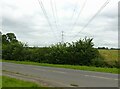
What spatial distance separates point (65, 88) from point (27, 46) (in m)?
54.6

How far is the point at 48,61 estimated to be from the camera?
56969 mm

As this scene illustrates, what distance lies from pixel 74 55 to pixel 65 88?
38.5 meters

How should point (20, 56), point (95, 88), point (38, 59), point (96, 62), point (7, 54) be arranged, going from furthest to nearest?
point (7, 54), point (20, 56), point (38, 59), point (96, 62), point (95, 88)

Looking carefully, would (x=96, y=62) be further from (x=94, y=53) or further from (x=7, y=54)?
(x=7, y=54)

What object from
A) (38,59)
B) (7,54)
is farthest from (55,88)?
(7,54)

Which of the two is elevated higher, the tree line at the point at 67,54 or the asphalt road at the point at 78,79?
the tree line at the point at 67,54

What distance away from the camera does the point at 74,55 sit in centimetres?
5253

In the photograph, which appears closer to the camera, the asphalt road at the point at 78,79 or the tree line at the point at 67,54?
the asphalt road at the point at 78,79

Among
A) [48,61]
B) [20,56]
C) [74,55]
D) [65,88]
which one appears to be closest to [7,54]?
[20,56]

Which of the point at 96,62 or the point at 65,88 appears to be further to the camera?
the point at 96,62

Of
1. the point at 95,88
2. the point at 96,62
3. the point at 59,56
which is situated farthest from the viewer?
the point at 59,56

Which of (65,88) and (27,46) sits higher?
(27,46)

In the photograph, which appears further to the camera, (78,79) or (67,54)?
(67,54)

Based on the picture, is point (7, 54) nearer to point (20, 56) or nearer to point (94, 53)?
point (20, 56)
